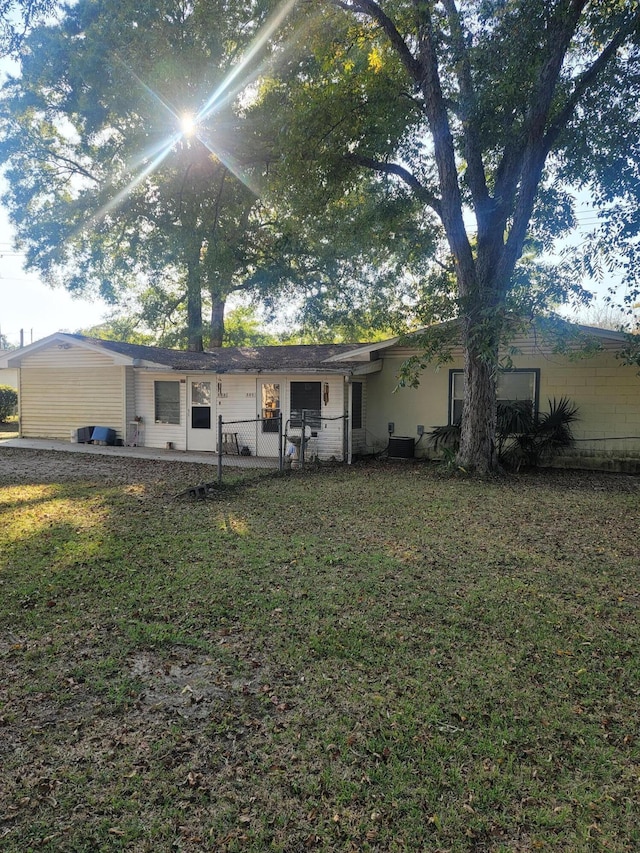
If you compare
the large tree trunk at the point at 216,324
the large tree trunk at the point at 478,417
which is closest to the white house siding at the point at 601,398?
the large tree trunk at the point at 478,417

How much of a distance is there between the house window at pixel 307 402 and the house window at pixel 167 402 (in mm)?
3740

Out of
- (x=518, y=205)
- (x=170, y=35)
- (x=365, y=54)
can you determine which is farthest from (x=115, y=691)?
(x=170, y=35)

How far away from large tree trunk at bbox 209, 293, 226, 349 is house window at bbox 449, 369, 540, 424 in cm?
1541

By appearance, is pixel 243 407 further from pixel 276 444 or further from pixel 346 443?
pixel 346 443

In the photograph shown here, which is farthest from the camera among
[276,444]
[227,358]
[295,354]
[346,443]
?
[227,358]

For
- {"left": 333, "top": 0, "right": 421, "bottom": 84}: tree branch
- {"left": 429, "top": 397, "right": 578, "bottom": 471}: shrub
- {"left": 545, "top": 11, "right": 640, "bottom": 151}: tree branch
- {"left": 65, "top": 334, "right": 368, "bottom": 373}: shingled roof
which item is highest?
{"left": 333, "top": 0, "right": 421, "bottom": 84}: tree branch

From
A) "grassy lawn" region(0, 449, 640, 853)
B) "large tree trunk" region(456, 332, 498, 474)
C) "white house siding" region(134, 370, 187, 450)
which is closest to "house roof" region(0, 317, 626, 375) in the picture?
"white house siding" region(134, 370, 187, 450)

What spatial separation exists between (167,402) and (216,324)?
11721 mm

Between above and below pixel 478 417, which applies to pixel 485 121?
above

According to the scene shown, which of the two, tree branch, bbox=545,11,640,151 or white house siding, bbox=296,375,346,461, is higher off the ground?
tree branch, bbox=545,11,640,151

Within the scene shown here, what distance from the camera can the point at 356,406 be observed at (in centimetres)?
1416

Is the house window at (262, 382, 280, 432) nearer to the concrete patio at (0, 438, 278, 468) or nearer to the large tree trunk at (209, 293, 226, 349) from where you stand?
the concrete patio at (0, 438, 278, 468)

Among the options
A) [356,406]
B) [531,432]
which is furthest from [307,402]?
[531,432]

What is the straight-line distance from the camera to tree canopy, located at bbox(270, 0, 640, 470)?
9.59 meters
